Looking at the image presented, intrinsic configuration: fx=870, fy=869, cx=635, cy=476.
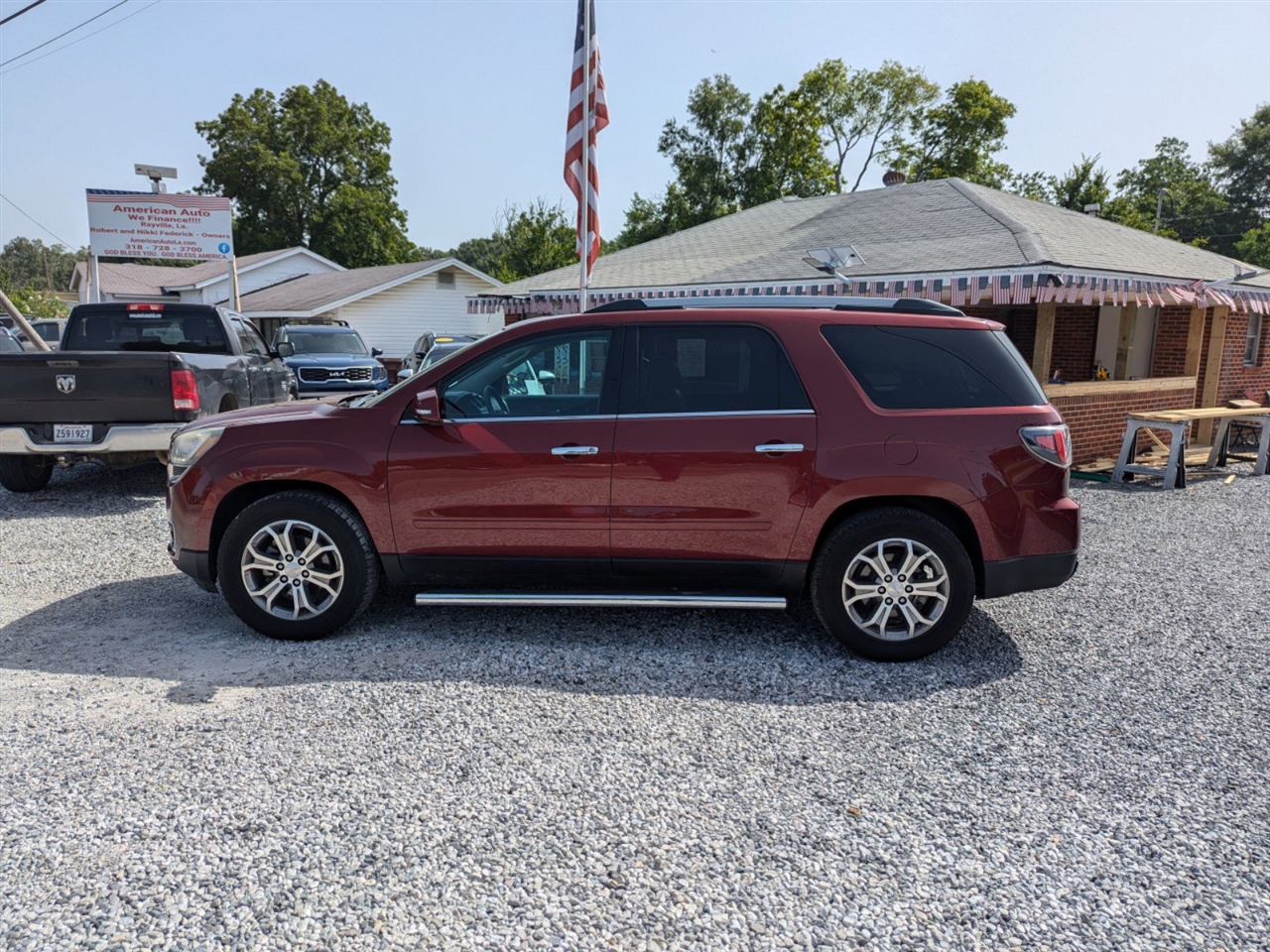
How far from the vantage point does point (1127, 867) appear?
111 inches

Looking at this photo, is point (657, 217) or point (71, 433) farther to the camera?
point (657, 217)

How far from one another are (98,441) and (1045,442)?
7.69 m

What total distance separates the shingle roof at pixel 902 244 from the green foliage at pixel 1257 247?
43.5 meters

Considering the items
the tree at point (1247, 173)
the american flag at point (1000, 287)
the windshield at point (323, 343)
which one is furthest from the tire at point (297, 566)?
the tree at point (1247, 173)

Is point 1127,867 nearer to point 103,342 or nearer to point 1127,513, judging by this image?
point 1127,513

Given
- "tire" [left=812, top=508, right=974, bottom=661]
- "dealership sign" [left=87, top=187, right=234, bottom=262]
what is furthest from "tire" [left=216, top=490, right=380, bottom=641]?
"dealership sign" [left=87, top=187, right=234, bottom=262]

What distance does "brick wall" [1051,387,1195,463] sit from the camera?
11.4 metres

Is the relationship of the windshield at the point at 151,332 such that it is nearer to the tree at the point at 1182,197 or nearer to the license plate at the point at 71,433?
the license plate at the point at 71,433

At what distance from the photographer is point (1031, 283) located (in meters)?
10.5

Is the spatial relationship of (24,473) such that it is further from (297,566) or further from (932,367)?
(932,367)

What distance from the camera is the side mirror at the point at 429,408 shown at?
449cm

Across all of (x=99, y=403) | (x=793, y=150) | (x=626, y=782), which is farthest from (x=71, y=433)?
(x=793, y=150)

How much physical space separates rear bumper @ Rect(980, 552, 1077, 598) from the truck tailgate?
7092 millimetres

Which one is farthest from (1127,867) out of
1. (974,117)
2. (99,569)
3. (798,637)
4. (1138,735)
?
(974,117)
